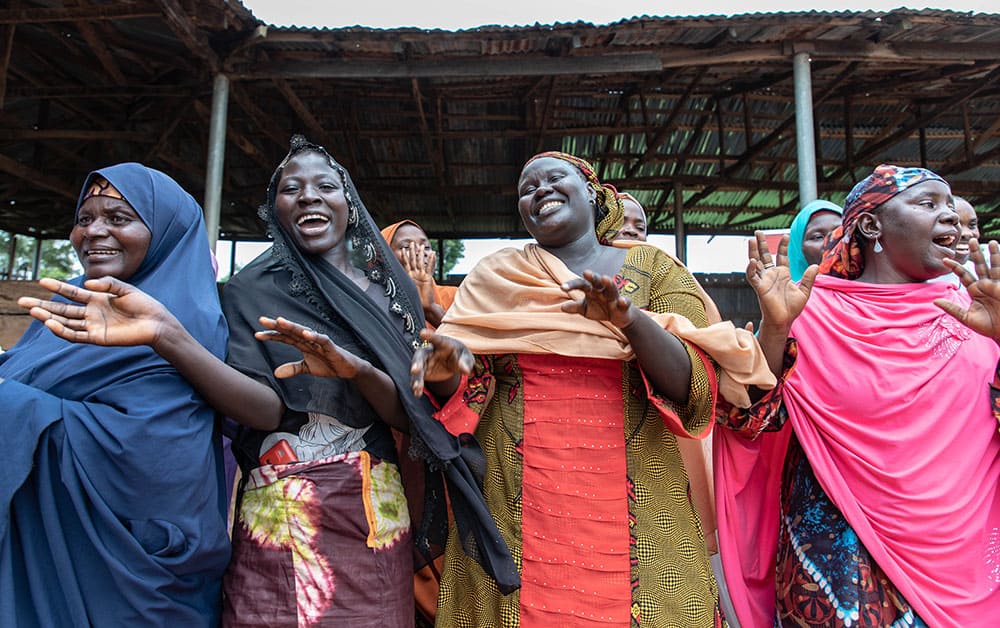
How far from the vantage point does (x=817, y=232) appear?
3559 mm

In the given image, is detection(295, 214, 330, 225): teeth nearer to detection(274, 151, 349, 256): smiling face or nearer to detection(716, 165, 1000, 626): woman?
detection(274, 151, 349, 256): smiling face

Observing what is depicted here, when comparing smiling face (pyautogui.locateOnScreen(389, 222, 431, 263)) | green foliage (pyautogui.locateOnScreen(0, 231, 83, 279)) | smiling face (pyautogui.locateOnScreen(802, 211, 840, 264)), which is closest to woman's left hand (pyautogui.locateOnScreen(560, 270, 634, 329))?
smiling face (pyautogui.locateOnScreen(389, 222, 431, 263))

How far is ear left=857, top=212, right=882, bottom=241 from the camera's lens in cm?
210

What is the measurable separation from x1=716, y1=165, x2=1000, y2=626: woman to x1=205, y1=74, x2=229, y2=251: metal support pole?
16.1ft

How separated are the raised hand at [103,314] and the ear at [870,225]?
6.49ft

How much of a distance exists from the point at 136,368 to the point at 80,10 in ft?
15.9

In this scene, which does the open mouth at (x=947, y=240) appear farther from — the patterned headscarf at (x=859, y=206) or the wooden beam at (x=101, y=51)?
the wooden beam at (x=101, y=51)

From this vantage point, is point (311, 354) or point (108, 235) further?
point (108, 235)

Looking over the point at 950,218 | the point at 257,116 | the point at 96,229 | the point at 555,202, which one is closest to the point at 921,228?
the point at 950,218

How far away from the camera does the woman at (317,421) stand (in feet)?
5.37

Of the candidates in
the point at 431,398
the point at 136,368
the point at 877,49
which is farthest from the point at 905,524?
the point at 877,49

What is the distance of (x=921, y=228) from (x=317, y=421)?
1789 millimetres

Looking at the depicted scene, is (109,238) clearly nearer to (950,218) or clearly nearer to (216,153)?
(950,218)

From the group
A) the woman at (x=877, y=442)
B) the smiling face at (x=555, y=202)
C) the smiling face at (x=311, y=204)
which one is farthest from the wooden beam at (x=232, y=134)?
the woman at (x=877, y=442)
